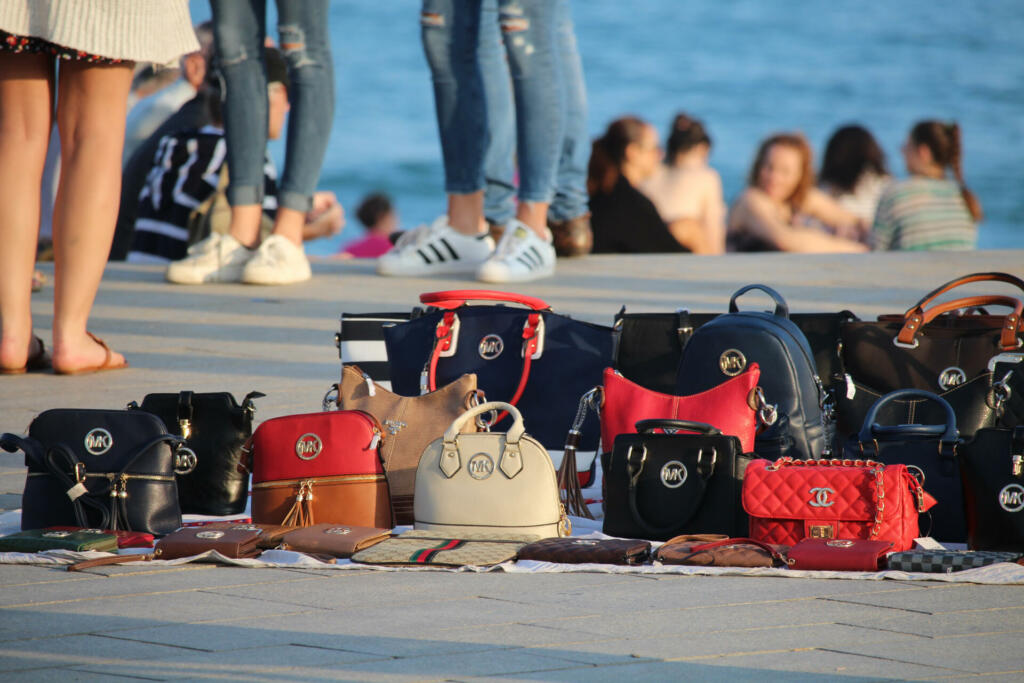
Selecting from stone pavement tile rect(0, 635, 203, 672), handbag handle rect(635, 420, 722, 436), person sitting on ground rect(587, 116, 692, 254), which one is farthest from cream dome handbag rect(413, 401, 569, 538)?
person sitting on ground rect(587, 116, 692, 254)

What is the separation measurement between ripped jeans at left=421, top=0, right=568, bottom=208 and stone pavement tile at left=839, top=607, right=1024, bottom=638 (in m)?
3.74

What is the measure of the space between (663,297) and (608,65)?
34.7 meters

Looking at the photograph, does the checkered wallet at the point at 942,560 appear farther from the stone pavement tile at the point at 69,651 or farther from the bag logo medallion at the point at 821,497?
the stone pavement tile at the point at 69,651

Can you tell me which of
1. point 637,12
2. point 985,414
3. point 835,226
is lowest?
point 985,414

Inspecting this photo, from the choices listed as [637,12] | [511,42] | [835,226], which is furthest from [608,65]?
[511,42]

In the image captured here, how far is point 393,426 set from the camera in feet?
10.1

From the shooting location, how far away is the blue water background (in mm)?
33875

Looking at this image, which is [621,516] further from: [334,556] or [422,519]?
[334,556]

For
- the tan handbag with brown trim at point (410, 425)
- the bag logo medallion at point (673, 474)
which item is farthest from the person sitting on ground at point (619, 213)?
the bag logo medallion at point (673, 474)

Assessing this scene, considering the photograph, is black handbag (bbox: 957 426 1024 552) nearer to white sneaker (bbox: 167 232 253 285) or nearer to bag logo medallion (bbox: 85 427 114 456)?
bag logo medallion (bbox: 85 427 114 456)

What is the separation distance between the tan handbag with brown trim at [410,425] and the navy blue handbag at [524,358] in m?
0.26

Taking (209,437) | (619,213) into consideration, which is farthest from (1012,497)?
(619,213)

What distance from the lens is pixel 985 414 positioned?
3.06 metres

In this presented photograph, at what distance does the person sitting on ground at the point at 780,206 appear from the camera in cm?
1070
